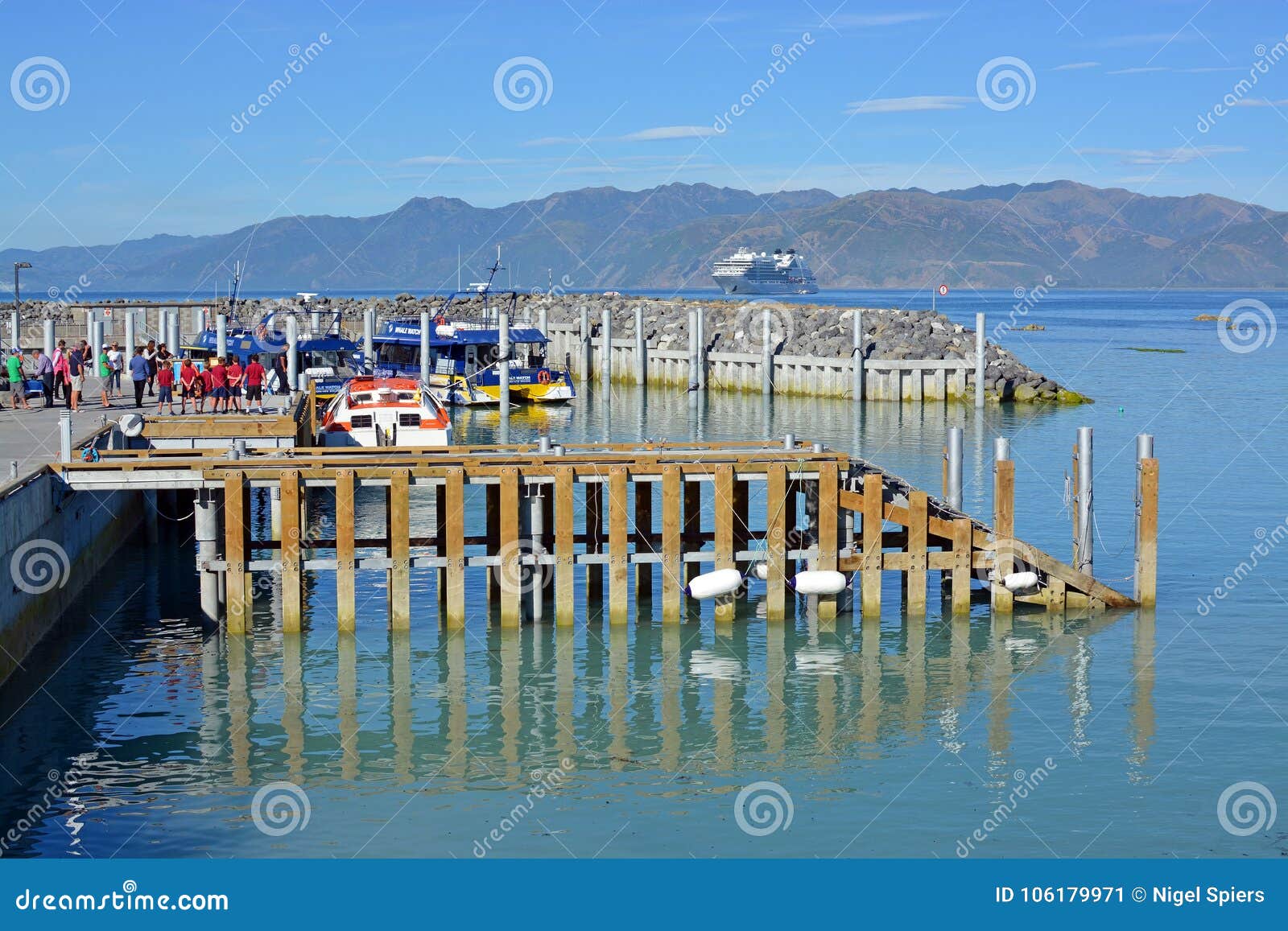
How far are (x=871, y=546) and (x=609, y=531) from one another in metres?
3.95

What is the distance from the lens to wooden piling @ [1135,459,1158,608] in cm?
2284

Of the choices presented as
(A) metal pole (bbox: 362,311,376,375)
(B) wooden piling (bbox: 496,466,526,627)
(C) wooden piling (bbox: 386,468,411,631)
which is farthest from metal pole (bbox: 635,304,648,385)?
(C) wooden piling (bbox: 386,468,411,631)

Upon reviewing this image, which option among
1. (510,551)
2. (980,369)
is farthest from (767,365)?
(510,551)

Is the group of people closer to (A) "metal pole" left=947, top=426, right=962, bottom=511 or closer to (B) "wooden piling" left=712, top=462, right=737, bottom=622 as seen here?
(B) "wooden piling" left=712, top=462, right=737, bottom=622

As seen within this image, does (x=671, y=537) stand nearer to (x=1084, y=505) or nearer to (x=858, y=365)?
(x=1084, y=505)

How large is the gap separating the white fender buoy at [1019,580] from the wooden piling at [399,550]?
891 cm

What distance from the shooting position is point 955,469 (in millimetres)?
24969

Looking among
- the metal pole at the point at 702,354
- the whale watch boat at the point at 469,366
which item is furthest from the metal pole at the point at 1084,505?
the metal pole at the point at 702,354

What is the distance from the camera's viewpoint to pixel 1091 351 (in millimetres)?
102000

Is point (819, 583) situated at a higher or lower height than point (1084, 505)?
lower

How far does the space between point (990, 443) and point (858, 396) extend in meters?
11.4

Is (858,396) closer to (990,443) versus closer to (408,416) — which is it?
(990,443)

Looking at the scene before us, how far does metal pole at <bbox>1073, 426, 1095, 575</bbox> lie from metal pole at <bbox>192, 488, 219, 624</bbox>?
1296 cm

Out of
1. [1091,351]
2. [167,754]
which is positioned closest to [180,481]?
[167,754]
